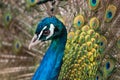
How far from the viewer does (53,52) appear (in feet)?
12.6

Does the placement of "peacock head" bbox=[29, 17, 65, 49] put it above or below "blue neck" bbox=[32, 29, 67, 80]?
above

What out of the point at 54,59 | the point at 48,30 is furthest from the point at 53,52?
the point at 48,30

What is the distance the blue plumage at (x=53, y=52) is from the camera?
377 cm

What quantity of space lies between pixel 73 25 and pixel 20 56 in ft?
2.85

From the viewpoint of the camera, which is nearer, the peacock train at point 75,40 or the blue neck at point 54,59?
the peacock train at point 75,40

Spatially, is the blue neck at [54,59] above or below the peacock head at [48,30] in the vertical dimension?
below

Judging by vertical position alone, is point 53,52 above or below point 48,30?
below

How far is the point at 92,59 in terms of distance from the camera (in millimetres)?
3676

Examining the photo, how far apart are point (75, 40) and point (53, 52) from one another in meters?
0.21

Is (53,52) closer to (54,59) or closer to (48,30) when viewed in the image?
(54,59)

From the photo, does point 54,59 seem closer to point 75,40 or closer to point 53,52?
point 53,52

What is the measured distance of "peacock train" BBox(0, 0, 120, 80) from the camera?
11.9 feet

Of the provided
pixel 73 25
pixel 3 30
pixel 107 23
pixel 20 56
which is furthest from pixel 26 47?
pixel 107 23

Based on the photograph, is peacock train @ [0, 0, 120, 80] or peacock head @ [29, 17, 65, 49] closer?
peacock train @ [0, 0, 120, 80]
